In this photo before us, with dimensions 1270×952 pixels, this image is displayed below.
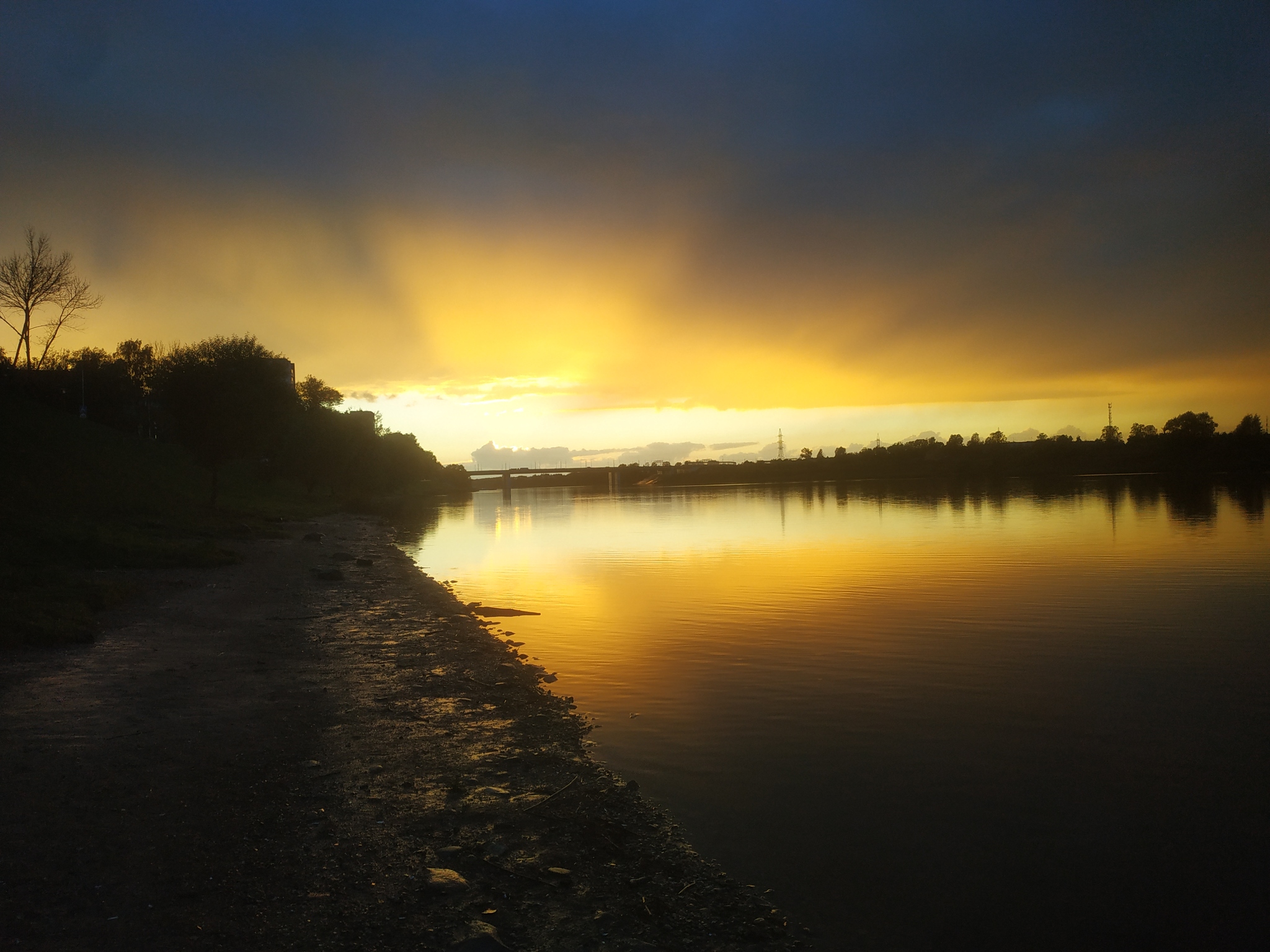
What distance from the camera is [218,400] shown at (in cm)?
5144

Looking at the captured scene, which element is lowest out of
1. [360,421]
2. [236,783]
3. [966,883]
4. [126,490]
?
Answer: [966,883]

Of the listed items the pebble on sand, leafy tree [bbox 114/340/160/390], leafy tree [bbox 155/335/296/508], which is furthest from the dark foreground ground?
leafy tree [bbox 114/340/160/390]

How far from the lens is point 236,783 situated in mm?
9711

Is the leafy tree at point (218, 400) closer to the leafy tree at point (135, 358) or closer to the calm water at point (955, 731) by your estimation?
the calm water at point (955, 731)

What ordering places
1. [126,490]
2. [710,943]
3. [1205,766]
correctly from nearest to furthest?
[710,943], [1205,766], [126,490]

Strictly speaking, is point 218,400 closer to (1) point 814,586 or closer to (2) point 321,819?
(1) point 814,586

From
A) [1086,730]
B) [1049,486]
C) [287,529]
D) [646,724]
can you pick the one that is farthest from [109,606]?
[1049,486]

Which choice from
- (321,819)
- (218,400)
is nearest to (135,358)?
(218,400)

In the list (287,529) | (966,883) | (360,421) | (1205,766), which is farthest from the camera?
(360,421)

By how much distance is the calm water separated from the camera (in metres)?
8.11

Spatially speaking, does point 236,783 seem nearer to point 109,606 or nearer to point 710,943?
point 710,943

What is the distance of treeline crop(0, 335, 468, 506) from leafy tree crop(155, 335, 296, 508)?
0.06 metres

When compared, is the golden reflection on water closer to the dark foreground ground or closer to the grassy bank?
the dark foreground ground

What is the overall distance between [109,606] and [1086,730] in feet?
72.7
